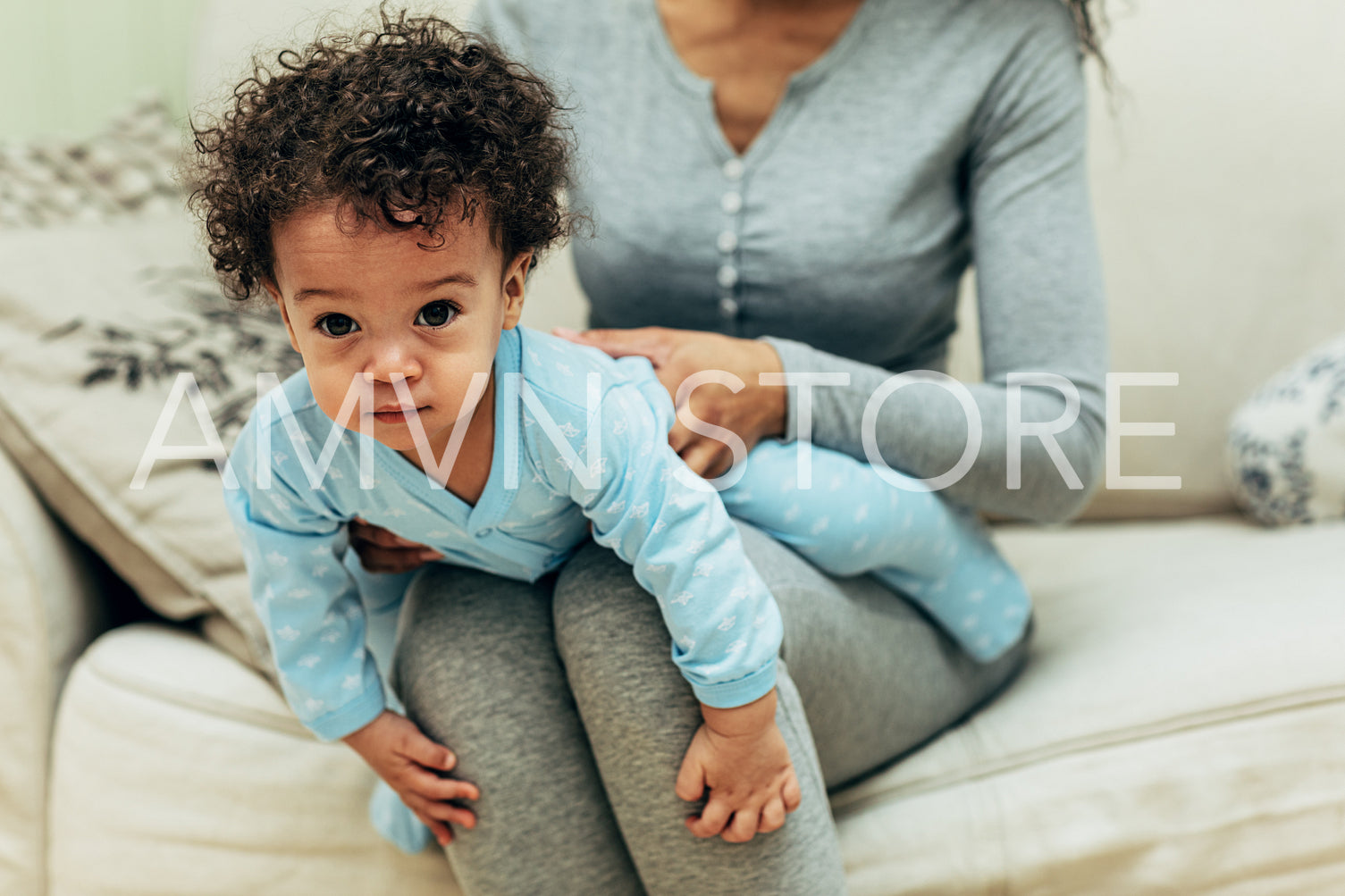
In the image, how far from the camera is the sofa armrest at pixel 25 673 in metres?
0.85

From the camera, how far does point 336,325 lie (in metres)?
0.55

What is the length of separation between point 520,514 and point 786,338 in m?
0.38

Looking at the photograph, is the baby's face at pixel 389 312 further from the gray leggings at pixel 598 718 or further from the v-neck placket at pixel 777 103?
the v-neck placket at pixel 777 103

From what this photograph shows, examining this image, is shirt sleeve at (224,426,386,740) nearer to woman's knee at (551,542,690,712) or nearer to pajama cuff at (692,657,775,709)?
woman's knee at (551,542,690,712)

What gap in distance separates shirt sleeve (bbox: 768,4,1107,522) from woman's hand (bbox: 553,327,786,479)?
0.08 feet

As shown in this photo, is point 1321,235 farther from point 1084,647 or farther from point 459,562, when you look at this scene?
point 459,562

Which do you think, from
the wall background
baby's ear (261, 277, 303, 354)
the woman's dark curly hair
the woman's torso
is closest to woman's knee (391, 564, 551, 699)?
baby's ear (261, 277, 303, 354)

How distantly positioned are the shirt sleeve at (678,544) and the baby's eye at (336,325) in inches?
5.1

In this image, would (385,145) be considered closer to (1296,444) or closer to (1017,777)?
(1017,777)

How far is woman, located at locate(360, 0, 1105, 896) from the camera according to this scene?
0.68m

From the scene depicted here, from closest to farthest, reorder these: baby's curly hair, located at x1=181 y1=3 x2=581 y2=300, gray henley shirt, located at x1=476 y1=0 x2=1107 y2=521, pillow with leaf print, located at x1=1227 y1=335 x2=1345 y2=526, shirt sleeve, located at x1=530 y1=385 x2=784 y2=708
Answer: baby's curly hair, located at x1=181 y1=3 x2=581 y2=300 → shirt sleeve, located at x1=530 y1=385 x2=784 y2=708 → gray henley shirt, located at x1=476 y1=0 x2=1107 y2=521 → pillow with leaf print, located at x1=1227 y1=335 x2=1345 y2=526

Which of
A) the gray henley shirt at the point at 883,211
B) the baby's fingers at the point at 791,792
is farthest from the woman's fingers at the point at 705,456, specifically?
the baby's fingers at the point at 791,792

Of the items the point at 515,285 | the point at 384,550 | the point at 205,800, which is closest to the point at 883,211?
the point at 515,285

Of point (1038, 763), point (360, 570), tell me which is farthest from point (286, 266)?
point (1038, 763)
